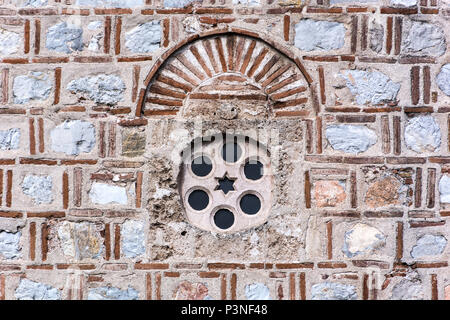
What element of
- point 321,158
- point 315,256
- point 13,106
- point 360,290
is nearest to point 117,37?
point 13,106

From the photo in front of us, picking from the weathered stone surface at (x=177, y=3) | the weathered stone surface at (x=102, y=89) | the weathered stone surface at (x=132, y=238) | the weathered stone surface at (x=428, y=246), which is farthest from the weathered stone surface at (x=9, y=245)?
the weathered stone surface at (x=428, y=246)

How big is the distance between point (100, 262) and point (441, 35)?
313 centimetres

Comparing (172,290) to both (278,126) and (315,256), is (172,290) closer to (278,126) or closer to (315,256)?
(315,256)

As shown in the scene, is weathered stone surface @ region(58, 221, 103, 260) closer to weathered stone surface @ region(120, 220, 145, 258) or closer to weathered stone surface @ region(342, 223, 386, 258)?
weathered stone surface @ region(120, 220, 145, 258)

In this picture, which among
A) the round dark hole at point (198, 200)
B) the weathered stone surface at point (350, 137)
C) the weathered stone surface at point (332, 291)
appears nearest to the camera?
the weathered stone surface at point (332, 291)

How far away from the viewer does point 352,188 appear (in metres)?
6.18

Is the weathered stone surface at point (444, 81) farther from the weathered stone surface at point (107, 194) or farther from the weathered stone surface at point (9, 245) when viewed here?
the weathered stone surface at point (9, 245)

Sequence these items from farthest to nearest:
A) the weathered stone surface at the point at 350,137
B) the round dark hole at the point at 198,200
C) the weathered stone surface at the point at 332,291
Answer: the round dark hole at the point at 198,200 → the weathered stone surface at the point at 350,137 → the weathered stone surface at the point at 332,291

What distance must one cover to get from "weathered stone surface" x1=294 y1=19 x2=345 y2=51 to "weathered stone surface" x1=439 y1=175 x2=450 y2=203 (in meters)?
1.28

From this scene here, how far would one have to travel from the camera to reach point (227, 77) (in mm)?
6359

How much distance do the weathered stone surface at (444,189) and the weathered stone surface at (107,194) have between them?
238 cm

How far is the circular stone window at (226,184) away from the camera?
6289mm

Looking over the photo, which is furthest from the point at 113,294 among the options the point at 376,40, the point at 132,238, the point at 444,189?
the point at 376,40

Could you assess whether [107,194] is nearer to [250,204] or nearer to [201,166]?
[201,166]
